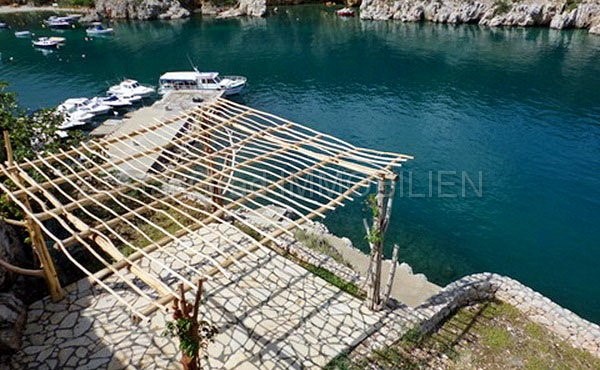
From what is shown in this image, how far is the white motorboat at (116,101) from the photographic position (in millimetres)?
35994

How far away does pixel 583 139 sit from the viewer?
103 ft

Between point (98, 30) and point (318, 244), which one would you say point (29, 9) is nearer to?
point (98, 30)

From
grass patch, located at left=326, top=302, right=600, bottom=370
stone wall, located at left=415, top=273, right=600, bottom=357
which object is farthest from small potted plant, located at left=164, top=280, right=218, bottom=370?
stone wall, located at left=415, top=273, right=600, bottom=357

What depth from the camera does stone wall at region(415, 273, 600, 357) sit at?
12117 millimetres

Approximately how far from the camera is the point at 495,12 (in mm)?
60594

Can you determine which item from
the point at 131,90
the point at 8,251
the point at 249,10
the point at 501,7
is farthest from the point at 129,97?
the point at 501,7

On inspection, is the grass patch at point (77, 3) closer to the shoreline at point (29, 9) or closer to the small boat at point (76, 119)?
the shoreline at point (29, 9)

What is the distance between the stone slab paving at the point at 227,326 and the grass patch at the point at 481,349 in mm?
836

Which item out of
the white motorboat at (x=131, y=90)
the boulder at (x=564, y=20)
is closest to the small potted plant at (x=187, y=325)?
the white motorboat at (x=131, y=90)

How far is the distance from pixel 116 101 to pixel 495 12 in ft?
161

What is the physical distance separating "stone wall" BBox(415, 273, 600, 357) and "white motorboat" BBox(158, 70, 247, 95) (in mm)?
29901

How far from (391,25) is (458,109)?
32.5 metres

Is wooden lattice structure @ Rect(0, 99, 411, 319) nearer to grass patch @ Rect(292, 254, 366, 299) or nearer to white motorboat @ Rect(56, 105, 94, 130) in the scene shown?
grass patch @ Rect(292, 254, 366, 299)

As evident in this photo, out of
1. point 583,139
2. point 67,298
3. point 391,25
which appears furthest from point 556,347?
point 391,25
